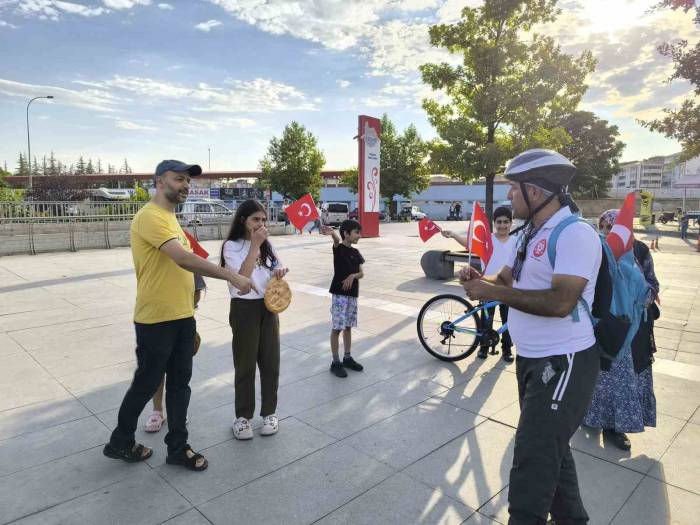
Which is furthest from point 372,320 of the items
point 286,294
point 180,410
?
point 180,410

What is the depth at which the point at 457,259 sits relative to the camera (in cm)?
994

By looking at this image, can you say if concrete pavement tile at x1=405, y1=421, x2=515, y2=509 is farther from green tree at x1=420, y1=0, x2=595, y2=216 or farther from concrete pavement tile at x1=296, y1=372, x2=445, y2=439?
green tree at x1=420, y1=0, x2=595, y2=216

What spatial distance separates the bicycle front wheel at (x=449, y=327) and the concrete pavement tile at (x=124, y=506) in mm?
3175

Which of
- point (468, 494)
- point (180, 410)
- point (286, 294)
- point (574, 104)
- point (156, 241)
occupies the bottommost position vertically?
point (468, 494)

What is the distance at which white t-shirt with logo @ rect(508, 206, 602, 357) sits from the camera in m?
1.84

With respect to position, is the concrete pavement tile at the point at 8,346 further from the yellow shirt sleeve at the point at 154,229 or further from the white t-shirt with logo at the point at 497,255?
the white t-shirt with logo at the point at 497,255

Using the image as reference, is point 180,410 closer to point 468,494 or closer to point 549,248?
point 468,494

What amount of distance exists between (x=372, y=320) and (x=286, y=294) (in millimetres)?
3619

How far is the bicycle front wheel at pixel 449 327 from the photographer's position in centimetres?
499

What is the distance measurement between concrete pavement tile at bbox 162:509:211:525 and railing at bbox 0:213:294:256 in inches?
492

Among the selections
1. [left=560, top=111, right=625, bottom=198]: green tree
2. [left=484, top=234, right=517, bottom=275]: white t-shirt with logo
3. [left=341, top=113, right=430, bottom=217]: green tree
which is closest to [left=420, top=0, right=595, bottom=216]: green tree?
[left=484, top=234, right=517, bottom=275]: white t-shirt with logo

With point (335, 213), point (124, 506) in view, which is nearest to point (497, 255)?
point (124, 506)

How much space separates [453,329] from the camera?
5.00 m

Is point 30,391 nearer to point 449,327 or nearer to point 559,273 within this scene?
point 449,327
